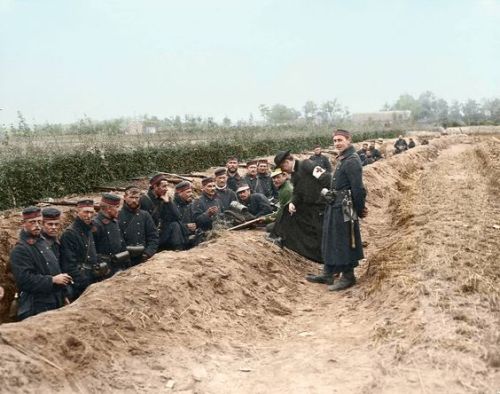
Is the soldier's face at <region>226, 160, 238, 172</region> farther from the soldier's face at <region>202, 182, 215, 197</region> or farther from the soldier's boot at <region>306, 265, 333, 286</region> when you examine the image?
the soldier's boot at <region>306, 265, 333, 286</region>

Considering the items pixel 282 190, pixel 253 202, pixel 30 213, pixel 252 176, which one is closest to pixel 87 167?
pixel 252 176

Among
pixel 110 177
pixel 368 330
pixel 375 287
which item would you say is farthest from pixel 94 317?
pixel 110 177

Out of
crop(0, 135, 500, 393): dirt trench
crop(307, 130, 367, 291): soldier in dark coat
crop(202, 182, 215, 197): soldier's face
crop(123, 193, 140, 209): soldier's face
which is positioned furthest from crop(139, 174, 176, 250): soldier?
crop(307, 130, 367, 291): soldier in dark coat

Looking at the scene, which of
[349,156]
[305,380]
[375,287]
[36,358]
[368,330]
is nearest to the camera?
[36,358]

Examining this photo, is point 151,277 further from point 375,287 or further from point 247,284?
point 375,287

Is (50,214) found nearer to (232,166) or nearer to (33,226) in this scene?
(33,226)

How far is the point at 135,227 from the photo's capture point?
734cm

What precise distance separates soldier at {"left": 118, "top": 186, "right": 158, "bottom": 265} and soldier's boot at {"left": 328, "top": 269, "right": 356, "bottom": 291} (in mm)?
2541

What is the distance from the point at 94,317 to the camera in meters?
4.64

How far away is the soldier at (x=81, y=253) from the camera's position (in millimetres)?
6375

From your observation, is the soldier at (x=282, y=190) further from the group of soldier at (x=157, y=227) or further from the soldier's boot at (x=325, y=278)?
the soldier's boot at (x=325, y=278)

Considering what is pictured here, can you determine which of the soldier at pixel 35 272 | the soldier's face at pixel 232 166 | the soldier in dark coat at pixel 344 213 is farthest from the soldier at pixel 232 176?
the soldier at pixel 35 272

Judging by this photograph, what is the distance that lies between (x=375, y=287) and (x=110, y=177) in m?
9.52

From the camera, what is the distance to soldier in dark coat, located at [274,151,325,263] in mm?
7762
